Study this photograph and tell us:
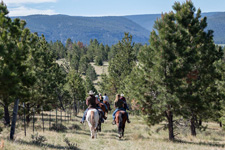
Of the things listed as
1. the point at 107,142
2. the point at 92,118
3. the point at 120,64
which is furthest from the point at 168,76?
the point at 120,64

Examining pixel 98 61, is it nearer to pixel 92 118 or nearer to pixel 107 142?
pixel 107 142

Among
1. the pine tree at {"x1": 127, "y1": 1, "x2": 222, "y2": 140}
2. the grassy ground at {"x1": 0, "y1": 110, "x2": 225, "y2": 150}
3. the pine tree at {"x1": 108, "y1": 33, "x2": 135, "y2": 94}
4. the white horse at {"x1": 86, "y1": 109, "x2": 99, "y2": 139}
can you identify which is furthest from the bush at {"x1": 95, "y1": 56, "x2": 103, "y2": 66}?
the white horse at {"x1": 86, "y1": 109, "x2": 99, "y2": 139}

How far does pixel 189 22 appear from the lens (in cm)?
2061

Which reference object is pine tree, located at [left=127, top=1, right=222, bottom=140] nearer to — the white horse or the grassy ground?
the grassy ground

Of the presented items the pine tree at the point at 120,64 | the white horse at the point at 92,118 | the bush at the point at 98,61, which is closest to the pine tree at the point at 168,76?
the white horse at the point at 92,118

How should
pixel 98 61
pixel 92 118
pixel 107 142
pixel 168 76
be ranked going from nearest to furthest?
pixel 92 118 → pixel 107 142 → pixel 168 76 → pixel 98 61

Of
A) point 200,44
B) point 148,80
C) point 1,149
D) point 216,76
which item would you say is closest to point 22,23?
point 148,80

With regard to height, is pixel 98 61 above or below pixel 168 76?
above

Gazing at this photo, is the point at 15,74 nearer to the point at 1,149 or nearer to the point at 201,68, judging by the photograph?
the point at 1,149

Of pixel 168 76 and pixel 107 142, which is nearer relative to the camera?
pixel 107 142

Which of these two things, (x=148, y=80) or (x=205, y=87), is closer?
(x=148, y=80)

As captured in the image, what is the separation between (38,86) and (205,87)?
46.9 feet

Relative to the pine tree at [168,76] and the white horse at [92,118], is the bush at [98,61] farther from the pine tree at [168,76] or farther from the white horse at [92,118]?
the white horse at [92,118]

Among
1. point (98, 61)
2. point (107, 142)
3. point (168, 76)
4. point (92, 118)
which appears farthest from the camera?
point (98, 61)
